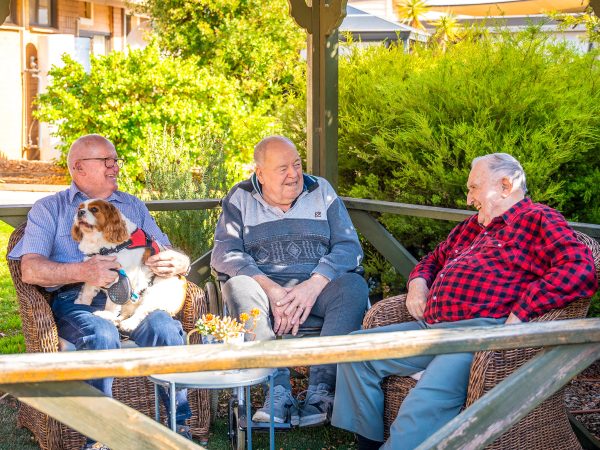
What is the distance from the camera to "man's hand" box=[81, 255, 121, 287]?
3578mm

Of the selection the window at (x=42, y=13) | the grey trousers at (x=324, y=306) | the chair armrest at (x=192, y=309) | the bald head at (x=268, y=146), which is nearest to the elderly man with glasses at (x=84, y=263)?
the chair armrest at (x=192, y=309)

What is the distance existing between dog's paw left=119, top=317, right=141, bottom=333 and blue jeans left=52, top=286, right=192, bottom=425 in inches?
0.8

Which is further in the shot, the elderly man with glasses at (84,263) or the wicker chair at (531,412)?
the elderly man with glasses at (84,263)

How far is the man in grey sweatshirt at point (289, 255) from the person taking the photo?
3.85m

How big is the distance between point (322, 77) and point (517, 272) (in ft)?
7.63

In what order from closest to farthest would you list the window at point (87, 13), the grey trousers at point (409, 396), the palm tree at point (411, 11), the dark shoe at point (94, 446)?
the grey trousers at point (409, 396) → the dark shoe at point (94, 446) → the window at point (87, 13) → the palm tree at point (411, 11)

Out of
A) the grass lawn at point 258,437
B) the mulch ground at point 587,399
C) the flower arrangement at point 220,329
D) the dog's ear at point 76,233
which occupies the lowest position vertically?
the grass lawn at point 258,437

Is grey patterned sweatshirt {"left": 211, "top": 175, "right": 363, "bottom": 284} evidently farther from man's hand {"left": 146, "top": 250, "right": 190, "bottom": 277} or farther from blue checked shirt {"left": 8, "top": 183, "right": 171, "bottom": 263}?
blue checked shirt {"left": 8, "top": 183, "right": 171, "bottom": 263}

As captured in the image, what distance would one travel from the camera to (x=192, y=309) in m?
3.80

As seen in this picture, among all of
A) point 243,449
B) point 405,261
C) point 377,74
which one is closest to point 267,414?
point 243,449

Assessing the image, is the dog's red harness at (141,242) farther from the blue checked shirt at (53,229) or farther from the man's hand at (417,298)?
the man's hand at (417,298)

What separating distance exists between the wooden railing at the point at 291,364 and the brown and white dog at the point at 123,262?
67.6 inches

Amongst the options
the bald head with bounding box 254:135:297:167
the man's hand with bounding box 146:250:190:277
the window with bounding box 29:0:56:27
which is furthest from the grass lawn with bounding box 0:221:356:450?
the window with bounding box 29:0:56:27

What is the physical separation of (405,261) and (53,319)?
6.76 ft
